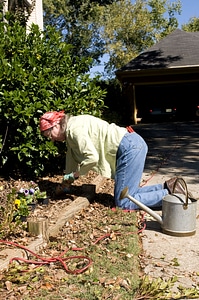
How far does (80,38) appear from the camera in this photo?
45688 mm

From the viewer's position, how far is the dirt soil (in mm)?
3648

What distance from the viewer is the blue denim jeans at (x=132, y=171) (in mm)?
5062

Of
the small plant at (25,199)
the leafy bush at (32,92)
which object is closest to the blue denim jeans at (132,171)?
the small plant at (25,199)

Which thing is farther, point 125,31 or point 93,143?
point 125,31

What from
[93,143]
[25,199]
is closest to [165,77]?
[93,143]

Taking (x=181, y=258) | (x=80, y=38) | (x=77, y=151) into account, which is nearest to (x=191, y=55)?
(x=77, y=151)

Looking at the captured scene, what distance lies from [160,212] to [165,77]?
52.2ft

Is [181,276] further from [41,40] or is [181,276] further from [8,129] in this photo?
[41,40]

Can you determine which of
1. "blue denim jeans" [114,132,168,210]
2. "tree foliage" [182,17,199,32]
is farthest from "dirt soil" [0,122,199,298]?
"tree foliage" [182,17,199,32]

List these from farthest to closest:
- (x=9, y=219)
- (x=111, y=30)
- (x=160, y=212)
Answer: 1. (x=111, y=30)
2. (x=160, y=212)
3. (x=9, y=219)

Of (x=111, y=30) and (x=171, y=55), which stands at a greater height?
(x=111, y=30)

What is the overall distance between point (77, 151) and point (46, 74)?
175 centimetres

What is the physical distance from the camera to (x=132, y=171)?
201 inches

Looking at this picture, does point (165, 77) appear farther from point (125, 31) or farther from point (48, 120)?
point (125, 31)
